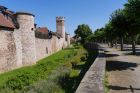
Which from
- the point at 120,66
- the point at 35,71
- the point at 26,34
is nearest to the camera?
the point at 120,66

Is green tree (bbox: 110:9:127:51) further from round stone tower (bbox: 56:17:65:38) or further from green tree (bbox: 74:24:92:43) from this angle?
green tree (bbox: 74:24:92:43)

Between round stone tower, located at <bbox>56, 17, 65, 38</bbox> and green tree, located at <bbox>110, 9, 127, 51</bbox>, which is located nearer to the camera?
green tree, located at <bbox>110, 9, 127, 51</bbox>

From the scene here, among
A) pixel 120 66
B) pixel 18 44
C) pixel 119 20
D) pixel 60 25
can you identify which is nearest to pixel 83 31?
pixel 60 25

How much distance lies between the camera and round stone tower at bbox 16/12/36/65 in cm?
3123

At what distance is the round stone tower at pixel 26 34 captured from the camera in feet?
102

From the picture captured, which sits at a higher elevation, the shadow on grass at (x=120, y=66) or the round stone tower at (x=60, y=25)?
the round stone tower at (x=60, y=25)

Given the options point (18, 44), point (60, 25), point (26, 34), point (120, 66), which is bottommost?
point (120, 66)

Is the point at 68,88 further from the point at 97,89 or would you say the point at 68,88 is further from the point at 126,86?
the point at 97,89

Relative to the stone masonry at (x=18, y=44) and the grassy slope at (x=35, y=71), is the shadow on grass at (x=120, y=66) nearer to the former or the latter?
the grassy slope at (x=35, y=71)

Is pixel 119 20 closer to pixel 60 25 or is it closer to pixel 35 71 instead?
pixel 35 71

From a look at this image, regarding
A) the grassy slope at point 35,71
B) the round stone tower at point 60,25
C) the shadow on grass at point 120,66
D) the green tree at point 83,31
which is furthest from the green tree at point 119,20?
the green tree at point 83,31

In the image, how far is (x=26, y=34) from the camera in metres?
31.5

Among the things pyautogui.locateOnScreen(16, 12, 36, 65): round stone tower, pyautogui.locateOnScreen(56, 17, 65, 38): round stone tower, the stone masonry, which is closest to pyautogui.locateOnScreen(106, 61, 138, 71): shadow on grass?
the stone masonry

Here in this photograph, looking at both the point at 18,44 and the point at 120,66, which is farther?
the point at 18,44
